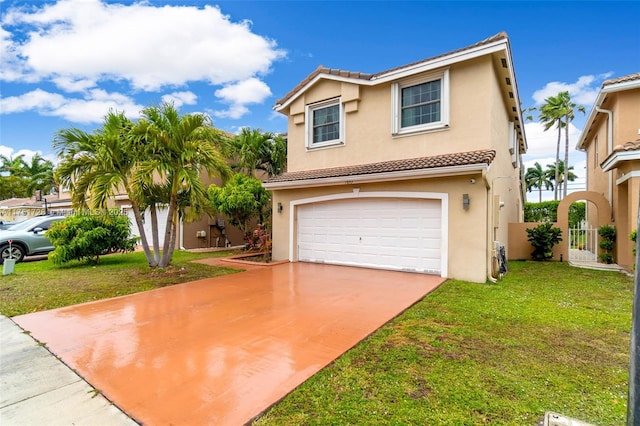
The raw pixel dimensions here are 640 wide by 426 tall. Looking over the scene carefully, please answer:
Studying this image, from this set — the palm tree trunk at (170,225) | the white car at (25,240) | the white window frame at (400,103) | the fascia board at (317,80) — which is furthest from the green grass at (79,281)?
the white window frame at (400,103)

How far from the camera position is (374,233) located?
1051 centimetres

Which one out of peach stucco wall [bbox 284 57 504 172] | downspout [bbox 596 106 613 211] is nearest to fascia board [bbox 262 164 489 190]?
peach stucco wall [bbox 284 57 504 172]

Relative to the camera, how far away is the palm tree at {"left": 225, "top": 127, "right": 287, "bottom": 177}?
16.8 meters

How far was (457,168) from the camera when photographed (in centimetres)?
834

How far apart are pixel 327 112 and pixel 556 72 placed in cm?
1515

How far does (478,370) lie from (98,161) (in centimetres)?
1056

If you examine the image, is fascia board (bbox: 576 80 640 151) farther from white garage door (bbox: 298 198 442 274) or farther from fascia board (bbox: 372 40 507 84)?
white garage door (bbox: 298 198 442 274)

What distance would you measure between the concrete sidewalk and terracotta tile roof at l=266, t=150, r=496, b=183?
8.29 meters

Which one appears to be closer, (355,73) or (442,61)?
(442,61)

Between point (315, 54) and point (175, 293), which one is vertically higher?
point (315, 54)

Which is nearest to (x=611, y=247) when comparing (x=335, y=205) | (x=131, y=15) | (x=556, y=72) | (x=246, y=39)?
(x=335, y=205)

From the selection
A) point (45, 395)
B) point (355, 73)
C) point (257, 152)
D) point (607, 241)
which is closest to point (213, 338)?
point (45, 395)

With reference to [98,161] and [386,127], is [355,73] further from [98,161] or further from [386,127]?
[98,161]

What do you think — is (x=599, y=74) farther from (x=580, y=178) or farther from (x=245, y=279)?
(x=580, y=178)
